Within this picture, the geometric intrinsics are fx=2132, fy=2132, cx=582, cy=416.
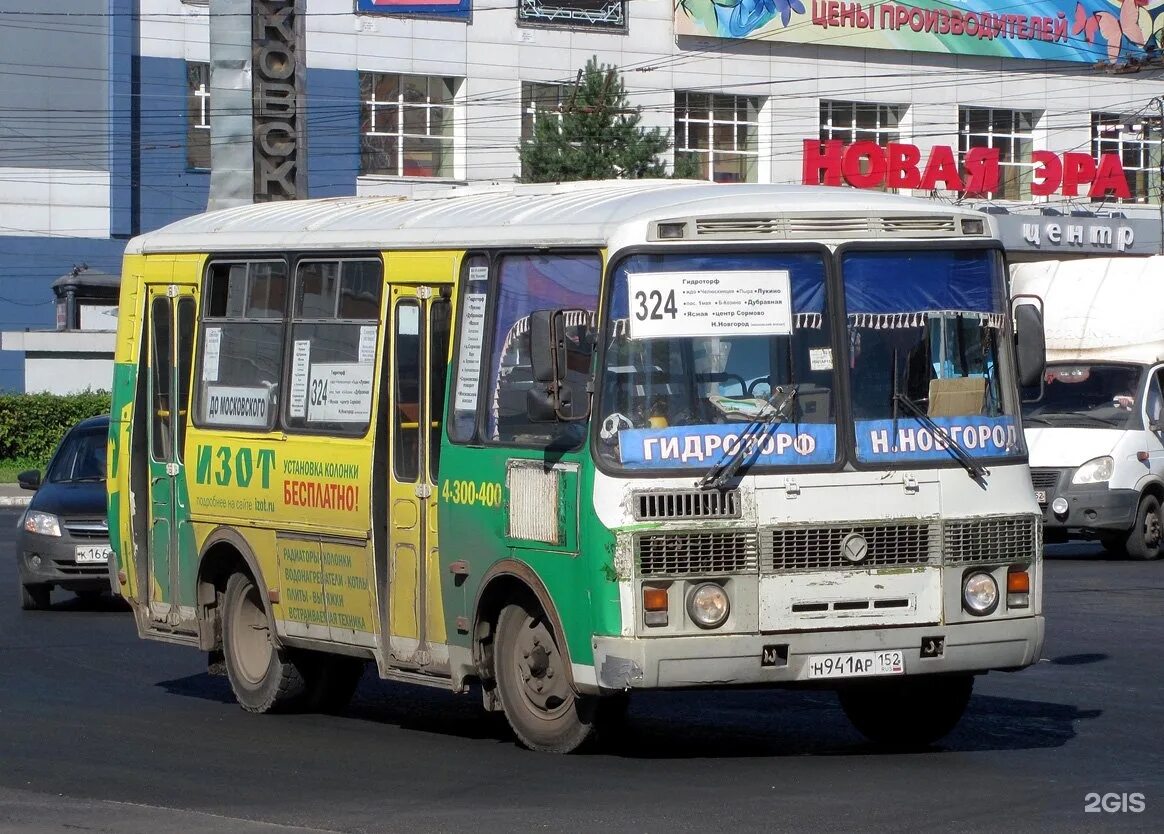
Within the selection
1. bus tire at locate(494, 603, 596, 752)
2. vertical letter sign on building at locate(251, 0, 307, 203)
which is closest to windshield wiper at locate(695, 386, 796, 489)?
bus tire at locate(494, 603, 596, 752)

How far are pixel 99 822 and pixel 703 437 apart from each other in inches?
113

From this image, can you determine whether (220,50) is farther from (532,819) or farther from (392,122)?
(392,122)

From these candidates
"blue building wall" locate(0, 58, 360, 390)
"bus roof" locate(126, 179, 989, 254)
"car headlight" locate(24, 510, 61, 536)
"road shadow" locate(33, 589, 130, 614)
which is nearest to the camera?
"bus roof" locate(126, 179, 989, 254)

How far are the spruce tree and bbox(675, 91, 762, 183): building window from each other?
8870 mm

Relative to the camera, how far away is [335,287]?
431 inches

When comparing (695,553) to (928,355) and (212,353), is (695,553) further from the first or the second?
(212,353)

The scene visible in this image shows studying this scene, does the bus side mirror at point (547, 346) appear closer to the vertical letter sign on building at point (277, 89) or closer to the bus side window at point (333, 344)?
the bus side window at point (333, 344)

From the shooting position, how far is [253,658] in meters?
11.8

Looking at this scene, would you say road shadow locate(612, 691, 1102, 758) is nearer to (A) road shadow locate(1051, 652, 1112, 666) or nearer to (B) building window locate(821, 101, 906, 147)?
(A) road shadow locate(1051, 652, 1112, 666)

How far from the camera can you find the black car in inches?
692

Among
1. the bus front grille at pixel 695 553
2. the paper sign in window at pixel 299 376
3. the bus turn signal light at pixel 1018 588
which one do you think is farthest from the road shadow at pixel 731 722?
the paper sign in window at pixel 299 376

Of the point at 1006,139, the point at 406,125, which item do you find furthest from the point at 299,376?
the point at 1006,139

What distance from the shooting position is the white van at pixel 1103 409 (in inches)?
843

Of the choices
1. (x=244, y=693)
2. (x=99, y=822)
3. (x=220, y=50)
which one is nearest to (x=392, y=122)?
(x=220, y=50)
